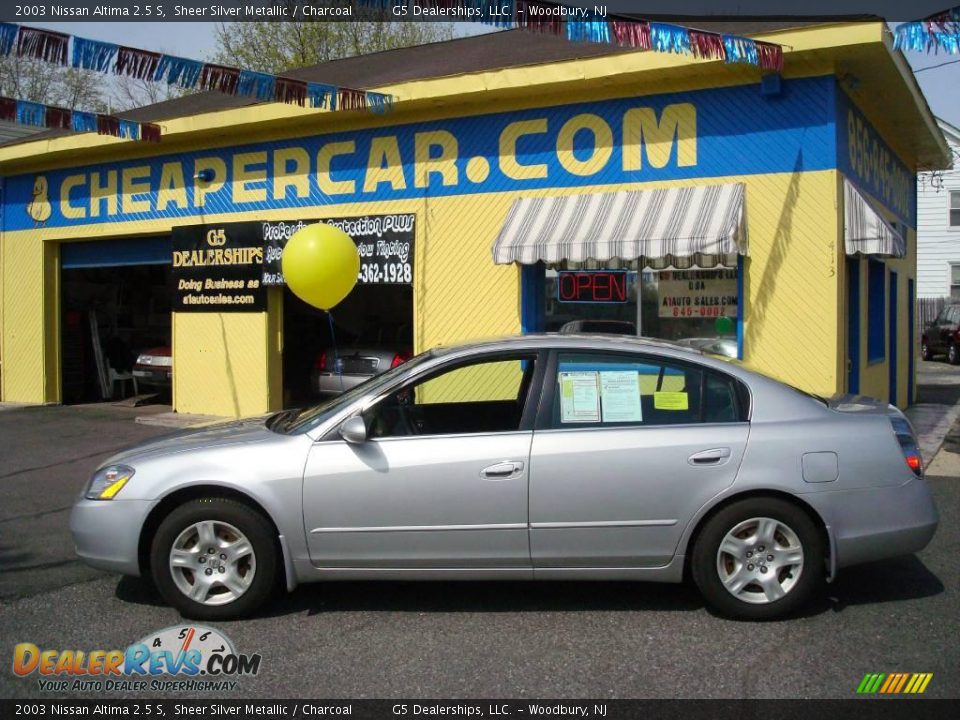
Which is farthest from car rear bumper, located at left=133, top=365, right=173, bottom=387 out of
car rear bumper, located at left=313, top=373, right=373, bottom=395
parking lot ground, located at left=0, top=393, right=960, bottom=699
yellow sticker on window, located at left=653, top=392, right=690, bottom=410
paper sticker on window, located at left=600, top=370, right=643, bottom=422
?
yellow sticker on window, located at left=653, top=392, right=690, bottom=410

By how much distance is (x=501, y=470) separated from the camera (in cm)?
475

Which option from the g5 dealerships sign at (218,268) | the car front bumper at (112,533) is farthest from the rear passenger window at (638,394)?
the g5 dealerships sign at (218,268)

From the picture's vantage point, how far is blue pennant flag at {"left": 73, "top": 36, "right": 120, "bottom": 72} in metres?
8.30

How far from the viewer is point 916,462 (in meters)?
4.89

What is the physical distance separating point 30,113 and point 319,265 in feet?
14.5

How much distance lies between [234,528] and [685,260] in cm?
707

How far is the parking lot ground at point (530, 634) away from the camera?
160 inches

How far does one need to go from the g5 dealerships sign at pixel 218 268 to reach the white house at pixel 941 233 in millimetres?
24846

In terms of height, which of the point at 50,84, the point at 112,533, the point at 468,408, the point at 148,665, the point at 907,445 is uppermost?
the point at 50,84

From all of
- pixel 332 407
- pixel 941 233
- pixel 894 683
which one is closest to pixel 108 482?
pixel 332 407

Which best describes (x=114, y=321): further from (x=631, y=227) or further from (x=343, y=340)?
(x=631, y=227)

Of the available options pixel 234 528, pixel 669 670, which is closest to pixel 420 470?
pixel 234 528

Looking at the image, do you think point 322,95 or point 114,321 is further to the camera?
point 114,321

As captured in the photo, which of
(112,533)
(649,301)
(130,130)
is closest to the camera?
(112,533)
